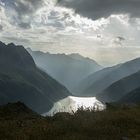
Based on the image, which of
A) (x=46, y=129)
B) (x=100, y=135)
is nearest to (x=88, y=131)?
(x=100, y=135)

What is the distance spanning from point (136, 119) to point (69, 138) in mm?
4964

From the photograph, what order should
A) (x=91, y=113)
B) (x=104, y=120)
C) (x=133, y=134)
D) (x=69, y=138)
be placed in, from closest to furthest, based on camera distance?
(x=69, y=138) < (x=133, y=134) < (x=104, y=120) < (x=91, y=113)

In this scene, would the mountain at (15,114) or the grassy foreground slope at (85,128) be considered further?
the mountain at (15,114)

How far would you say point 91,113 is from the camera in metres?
17.3

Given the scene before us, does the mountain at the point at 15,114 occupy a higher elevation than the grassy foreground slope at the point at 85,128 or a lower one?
higher

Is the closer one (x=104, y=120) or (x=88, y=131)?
(x=88, y=131)

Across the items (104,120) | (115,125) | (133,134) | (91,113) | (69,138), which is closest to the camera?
(69,138)

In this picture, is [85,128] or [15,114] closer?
[85,128]

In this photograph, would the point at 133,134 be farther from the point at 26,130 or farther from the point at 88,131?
the point at 26,130

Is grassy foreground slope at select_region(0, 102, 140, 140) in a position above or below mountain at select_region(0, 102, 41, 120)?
below

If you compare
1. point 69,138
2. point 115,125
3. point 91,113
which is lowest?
point 69,138

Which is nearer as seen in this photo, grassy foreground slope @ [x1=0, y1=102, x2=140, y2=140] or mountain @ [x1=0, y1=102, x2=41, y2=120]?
grassy foreground slope @ [x1=0, y1=102, x2=140, y2=140]

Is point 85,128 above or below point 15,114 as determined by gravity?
below

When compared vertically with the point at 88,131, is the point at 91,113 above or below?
above
